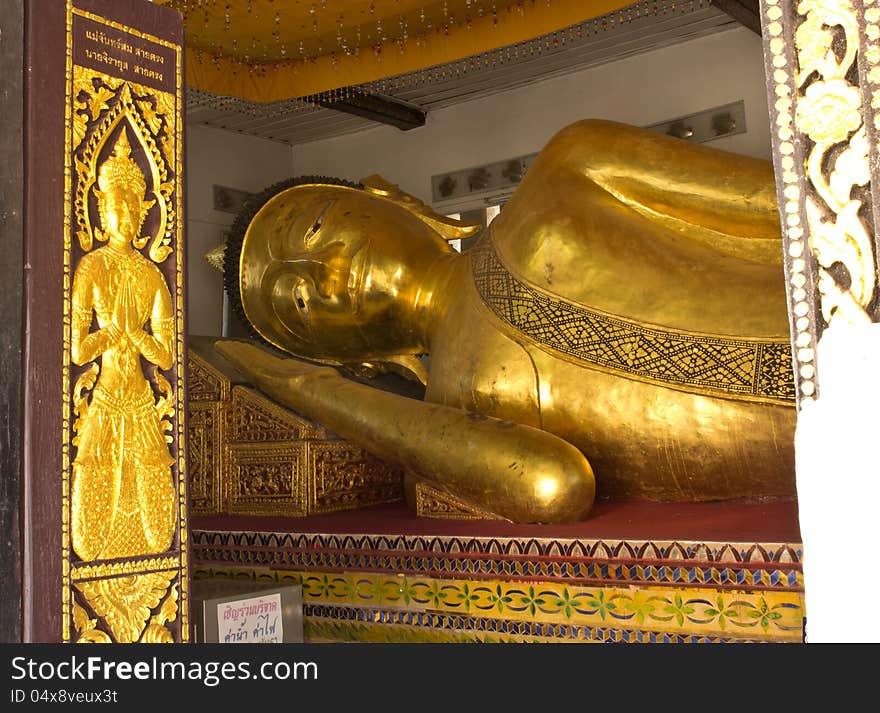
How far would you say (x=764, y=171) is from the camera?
3.27 meters

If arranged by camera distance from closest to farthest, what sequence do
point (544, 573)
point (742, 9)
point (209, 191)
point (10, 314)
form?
point (10, 314) < point (544, 573) < point (742, 9) < point (209, 191)

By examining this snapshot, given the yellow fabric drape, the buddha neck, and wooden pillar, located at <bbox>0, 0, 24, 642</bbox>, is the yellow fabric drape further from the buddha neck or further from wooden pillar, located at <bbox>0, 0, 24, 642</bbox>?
wooden pillar, located at <bbox>0, 0, 24, 642</bbox>

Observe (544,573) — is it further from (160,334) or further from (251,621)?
(160,334)

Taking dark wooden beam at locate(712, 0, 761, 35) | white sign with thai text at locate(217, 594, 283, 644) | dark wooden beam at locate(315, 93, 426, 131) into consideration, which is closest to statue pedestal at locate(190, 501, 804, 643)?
white sign with thai text at locate(217, 594, 283, 644)

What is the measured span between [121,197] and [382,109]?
3.56 metres

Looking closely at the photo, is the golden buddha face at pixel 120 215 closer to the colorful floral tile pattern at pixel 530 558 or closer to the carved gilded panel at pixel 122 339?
the carved gilded panel at pixel 122 339

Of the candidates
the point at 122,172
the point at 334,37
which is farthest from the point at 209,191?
the point at 122,172

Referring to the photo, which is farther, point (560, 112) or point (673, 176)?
point (560, 112)

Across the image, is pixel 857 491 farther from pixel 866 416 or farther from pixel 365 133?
pixel 365 133

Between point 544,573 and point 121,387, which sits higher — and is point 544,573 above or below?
below

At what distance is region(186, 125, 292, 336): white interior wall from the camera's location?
5.34m

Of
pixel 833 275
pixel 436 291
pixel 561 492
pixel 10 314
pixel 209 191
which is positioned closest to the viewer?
pixel 833 275

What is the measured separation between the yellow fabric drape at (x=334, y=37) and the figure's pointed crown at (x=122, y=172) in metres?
2.03

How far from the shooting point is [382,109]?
17.2 ft
